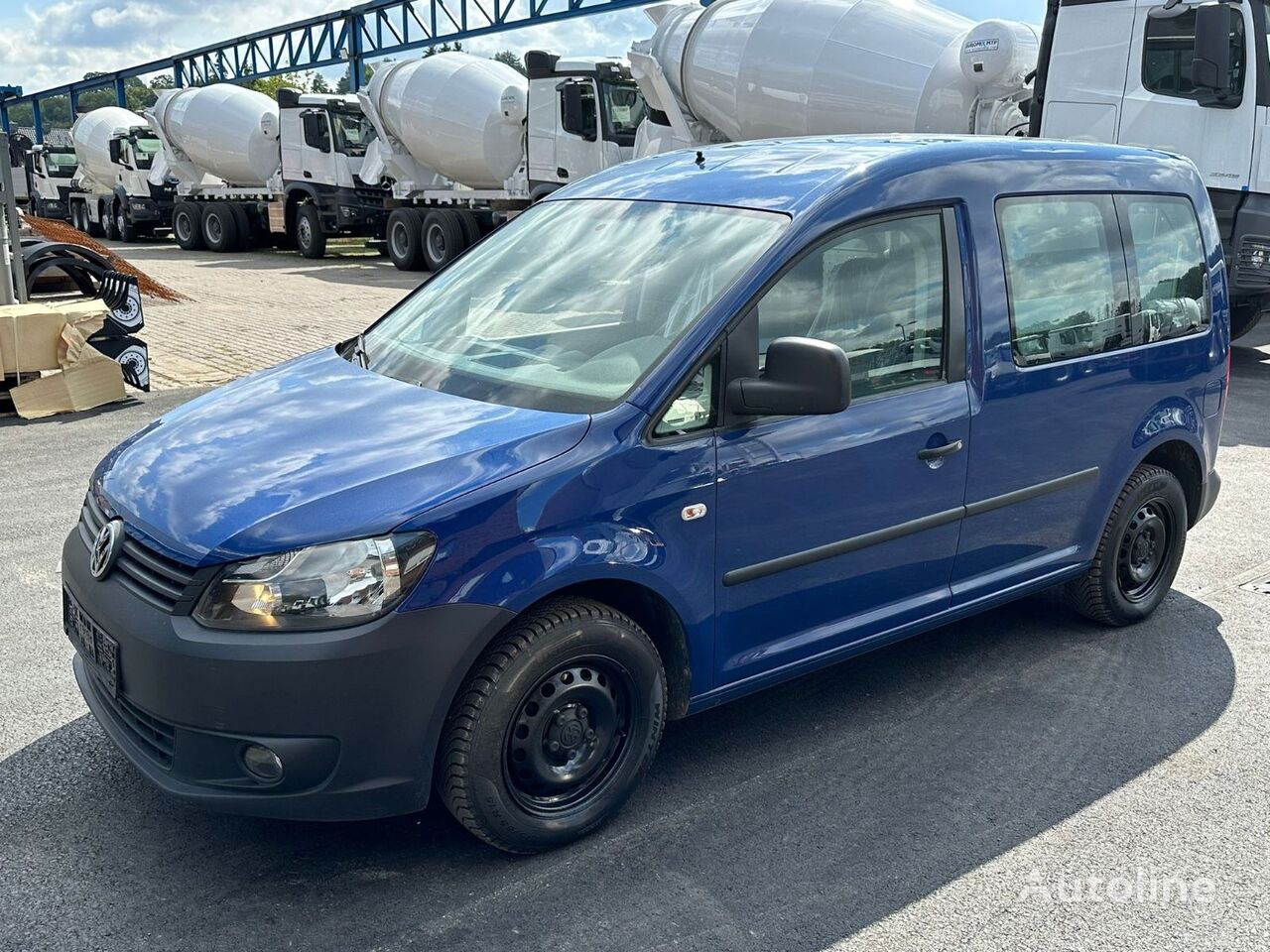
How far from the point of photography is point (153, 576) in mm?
2924

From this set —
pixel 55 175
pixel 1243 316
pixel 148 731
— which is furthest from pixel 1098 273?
pixel 55 175

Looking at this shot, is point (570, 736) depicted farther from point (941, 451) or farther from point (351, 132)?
point (351, 132)

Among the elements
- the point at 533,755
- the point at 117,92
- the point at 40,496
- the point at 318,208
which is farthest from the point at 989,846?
the point at 117,92

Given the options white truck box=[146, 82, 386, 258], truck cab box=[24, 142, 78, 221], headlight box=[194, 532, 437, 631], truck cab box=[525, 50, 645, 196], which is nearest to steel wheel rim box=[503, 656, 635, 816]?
headlight box=[194, 532, 437, 631]

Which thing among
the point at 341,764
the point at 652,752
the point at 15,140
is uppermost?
the point at 15,140

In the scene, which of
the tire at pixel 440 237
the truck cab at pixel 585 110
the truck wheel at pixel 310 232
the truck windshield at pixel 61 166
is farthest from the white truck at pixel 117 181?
the truck cab at pixel 585 110

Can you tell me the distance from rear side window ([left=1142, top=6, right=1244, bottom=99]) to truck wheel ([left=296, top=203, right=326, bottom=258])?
1838 centimetres

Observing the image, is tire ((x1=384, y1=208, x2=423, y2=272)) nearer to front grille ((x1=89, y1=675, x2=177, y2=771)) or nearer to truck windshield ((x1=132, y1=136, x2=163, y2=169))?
truck windshield ((x1=132, y1=136, x2=163, y2=169))

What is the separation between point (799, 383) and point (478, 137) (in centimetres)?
1840

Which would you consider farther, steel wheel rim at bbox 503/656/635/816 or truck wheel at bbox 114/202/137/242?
truck wheel at bbox 114/202/137/242

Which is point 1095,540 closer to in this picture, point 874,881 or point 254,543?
point 874,881

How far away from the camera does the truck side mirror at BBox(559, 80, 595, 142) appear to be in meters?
18.3

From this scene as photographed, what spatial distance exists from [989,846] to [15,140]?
1126 centimetres

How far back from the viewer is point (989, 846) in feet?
10.7
